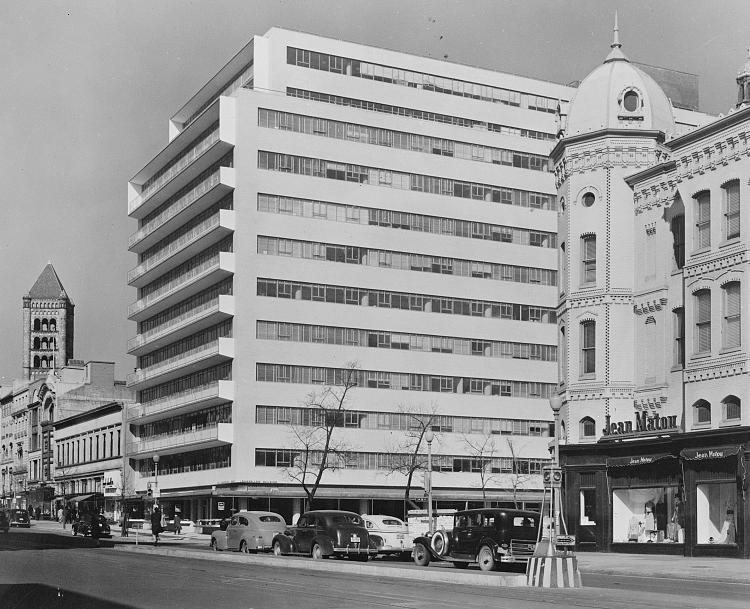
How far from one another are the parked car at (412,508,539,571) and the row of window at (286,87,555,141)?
56.2 m

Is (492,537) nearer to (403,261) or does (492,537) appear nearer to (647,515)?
(647,515)

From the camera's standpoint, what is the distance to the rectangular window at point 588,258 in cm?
4794

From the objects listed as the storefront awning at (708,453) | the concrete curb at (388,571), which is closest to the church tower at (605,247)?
the storefront awning at (708,453)

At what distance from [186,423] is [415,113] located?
3090cm

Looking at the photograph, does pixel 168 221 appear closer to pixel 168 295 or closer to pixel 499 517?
pixel 168 295

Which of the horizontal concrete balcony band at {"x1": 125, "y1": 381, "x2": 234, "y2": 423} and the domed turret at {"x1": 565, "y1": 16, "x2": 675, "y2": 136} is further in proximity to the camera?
the horizontal concrete balcony band at {"x1": 125, "y1": 381, "x2": 234, "y2": 423}

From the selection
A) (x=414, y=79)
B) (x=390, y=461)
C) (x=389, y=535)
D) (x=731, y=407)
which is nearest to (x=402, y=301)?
(x=390, y=461)

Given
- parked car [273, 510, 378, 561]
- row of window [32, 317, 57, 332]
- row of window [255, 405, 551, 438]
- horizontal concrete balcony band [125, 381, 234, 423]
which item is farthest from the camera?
row of window [32, 317, 57, 332]

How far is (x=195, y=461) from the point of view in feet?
288

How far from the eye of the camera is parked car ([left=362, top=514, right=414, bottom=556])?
4016 centimetres

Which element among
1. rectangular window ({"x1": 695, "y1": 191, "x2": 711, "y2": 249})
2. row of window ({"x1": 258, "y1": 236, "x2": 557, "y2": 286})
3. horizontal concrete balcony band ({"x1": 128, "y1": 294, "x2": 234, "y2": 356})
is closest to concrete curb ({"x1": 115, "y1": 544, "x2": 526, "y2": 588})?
rectangular window ({"x1": 695, "y1": 191, "x2": 711, "y2": 249})

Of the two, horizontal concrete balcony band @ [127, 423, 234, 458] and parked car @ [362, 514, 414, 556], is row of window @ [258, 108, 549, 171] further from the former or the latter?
parked car @ [362, 514, 414, 556]

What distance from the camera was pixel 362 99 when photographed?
86312mm

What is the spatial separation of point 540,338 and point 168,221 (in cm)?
3212
